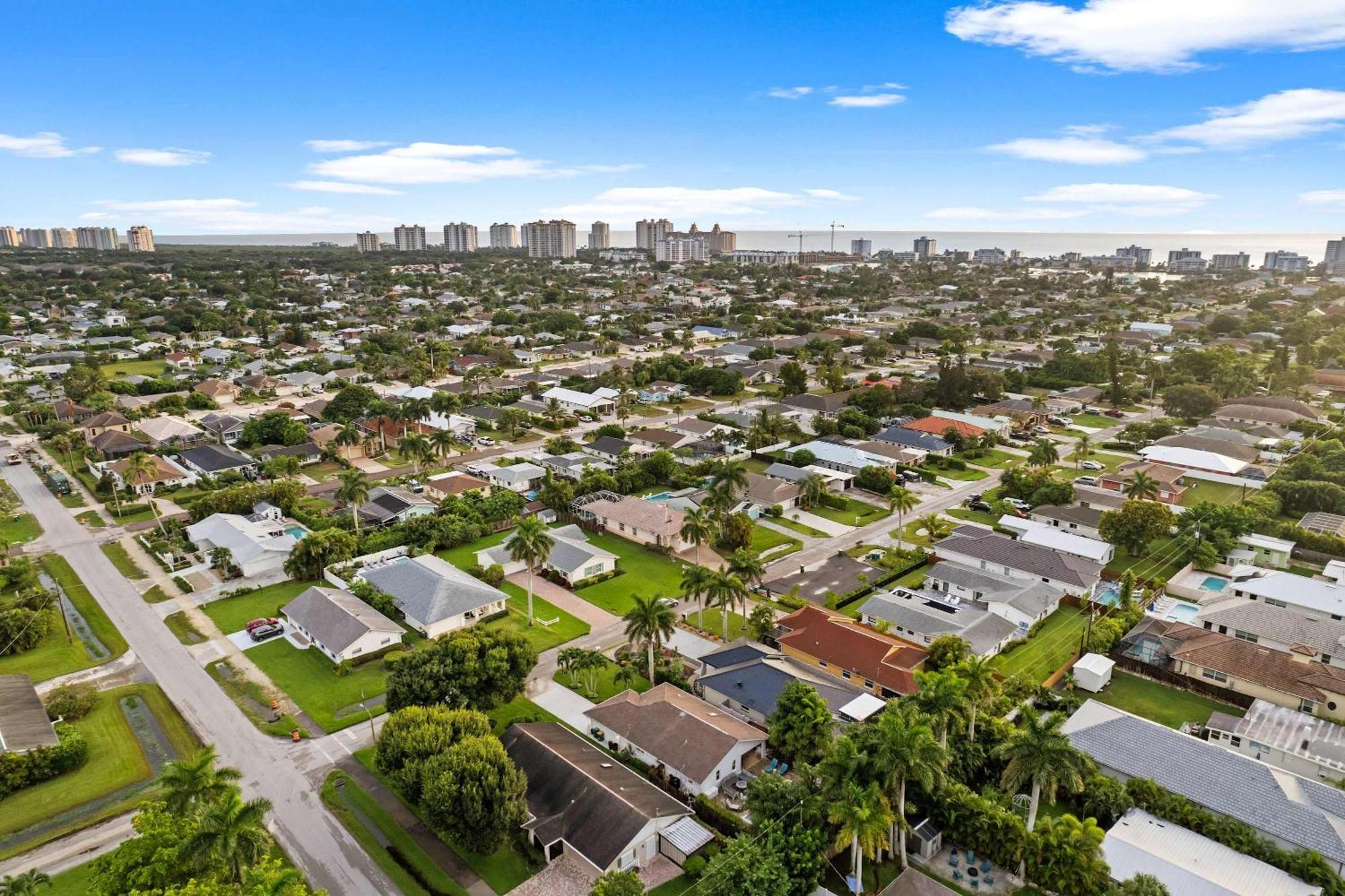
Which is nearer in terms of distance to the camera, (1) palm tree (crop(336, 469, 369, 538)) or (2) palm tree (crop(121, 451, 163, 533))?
(1) palm tree (crop(336, 469, 369, 538))

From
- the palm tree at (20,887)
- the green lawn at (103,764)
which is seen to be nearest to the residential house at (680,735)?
the green lawn at (103,764)

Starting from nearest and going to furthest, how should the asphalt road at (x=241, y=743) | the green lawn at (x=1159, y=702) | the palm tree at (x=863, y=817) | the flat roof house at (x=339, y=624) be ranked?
the palm tree at (x=863, y=817) < the asphalt road at (x=241, y=743) < the green lawn at (x=1159, y=702) < the flat roof house at (x=339, y=624)

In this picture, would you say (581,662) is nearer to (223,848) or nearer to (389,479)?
(223,848)

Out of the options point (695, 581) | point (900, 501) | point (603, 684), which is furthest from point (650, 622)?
point (900, 501)

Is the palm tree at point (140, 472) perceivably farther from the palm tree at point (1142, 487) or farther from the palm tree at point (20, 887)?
the palm tree at point (1142, 487)

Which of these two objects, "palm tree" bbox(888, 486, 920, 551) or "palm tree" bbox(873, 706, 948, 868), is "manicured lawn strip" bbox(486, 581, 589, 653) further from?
"palm tree" bbox(888, 486, 920, 551)

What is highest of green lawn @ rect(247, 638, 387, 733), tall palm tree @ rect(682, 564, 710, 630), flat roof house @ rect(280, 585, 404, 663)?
tall palm tree @ rect(682, 564, 710, 630)

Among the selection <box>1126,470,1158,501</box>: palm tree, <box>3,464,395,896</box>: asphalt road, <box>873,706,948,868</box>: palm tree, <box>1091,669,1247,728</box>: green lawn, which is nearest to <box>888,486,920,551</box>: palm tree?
<box>1126,470,1158,501</box>: palm tree

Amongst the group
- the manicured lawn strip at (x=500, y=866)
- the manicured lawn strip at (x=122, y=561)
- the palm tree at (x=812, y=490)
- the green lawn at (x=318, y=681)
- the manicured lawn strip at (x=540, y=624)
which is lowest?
the manicured lawn strip at (x=500, y=866)
